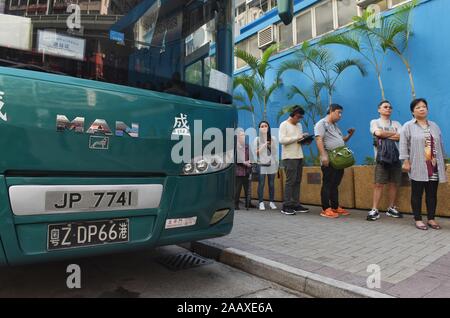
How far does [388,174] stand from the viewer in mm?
5461

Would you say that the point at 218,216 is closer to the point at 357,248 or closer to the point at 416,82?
the point at 357,248

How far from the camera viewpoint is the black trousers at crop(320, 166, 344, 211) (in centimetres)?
587

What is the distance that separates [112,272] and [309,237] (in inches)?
90.8

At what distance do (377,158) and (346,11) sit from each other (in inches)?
207

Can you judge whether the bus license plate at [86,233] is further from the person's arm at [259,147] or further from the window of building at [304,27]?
the window of building at [304,27]

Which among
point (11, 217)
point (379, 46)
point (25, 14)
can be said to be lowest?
point (11, 217)

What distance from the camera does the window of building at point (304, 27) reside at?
10.3m

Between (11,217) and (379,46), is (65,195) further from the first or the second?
(379,46)

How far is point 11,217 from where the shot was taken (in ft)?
7.04

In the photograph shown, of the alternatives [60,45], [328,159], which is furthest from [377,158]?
[60,45]

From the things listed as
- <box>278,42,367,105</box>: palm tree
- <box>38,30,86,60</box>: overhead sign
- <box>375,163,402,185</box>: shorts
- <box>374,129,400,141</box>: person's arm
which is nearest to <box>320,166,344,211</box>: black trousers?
<box>375,163,402,185</box>: shorts

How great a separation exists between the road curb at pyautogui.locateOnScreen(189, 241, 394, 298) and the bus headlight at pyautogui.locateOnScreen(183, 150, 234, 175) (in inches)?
39.7

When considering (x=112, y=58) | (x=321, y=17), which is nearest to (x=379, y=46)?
(x=321, y=17)

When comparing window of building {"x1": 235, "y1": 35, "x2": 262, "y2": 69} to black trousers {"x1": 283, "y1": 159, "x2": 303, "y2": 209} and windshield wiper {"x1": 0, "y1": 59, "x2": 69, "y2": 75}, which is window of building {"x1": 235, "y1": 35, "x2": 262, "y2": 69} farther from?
windshield wiper {"x1": 0, "y1": 59, "x2": 69, "y2": 75}
